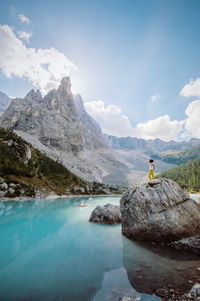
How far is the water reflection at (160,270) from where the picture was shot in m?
7.20

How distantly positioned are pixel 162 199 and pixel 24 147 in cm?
8773

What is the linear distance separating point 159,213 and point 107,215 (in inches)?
437

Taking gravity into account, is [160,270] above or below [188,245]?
below

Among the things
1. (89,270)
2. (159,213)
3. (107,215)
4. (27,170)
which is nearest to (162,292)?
(89,270)

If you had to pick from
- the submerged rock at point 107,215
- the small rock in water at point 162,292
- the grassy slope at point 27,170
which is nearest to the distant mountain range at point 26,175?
the grassy slope at point 27,170

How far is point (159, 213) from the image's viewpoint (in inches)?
560

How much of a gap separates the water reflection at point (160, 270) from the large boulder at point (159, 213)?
1.43m

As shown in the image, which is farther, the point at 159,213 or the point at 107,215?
the point at 107,215

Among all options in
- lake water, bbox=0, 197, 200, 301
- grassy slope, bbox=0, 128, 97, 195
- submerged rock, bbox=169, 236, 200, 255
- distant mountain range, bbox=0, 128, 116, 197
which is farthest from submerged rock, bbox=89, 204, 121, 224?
grassy slope, bbox=0, 128, 97, 195

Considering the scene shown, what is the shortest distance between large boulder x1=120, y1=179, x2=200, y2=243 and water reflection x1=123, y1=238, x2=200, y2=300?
1434mm

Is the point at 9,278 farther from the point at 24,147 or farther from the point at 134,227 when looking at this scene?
the point at 24,147

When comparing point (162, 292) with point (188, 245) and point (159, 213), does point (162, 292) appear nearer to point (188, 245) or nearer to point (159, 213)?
point (188, 245)

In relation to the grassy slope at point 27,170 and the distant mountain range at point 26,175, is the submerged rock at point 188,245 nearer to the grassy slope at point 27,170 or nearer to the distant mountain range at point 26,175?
the distant mountain range at point 26,175

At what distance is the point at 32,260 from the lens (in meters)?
11.3
